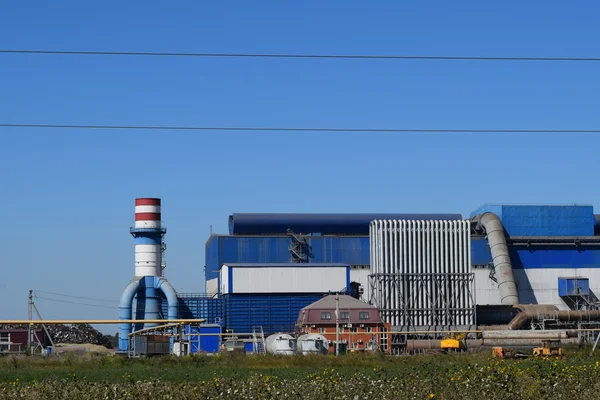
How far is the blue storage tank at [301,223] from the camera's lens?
8094 centimetres

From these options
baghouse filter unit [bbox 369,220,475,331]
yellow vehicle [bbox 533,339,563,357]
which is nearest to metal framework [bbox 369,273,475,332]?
baghouse filter unit [bbox 369,220,475,331]

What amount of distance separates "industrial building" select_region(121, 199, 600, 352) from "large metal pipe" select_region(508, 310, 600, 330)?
0.07 meters

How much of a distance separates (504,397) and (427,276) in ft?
175

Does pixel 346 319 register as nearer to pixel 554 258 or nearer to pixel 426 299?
pixel 426 299

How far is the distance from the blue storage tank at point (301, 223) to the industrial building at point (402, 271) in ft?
0.35

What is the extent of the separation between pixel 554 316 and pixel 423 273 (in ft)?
32.6

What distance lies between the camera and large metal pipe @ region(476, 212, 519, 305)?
72.9 metres

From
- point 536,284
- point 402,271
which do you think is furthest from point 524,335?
point 536,284

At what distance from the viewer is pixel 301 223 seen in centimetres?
8194

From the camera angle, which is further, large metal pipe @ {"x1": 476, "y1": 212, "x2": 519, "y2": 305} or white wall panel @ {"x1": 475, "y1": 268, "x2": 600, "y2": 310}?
white wall panel @ {"x1": 475, "y1": 268, "x2": 600, "y2": 310}

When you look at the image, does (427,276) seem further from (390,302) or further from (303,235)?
(303,235)

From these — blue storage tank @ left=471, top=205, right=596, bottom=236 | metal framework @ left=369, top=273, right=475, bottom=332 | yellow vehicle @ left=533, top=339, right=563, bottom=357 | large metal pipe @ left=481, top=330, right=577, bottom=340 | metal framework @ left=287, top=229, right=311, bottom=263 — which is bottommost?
yellow vehicle @ left=533, top=339, right=563, bottom=357

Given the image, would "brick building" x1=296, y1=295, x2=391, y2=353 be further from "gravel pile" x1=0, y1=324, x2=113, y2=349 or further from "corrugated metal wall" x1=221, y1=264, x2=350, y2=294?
"gravel pile" x1=0, y1=324, x2=113, y2=349

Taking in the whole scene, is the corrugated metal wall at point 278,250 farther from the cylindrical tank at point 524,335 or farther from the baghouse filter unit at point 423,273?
the cylindrical tank at point 524,335
